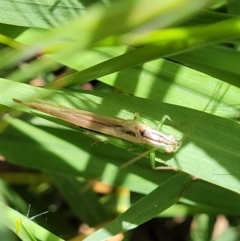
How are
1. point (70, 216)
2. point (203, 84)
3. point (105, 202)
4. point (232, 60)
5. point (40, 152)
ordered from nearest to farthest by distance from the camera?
point (232, 60) → point (203, 84) → point (40, 152) → point (105, 202) → point (70, 216)

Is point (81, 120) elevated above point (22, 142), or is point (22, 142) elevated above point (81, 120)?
point (81, 120)

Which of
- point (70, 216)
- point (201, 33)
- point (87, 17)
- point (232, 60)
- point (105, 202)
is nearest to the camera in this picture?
point (87, 17)

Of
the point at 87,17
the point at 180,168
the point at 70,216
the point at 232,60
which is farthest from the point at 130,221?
the point at 87,17

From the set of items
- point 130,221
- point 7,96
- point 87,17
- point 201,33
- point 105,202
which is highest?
point 87,17

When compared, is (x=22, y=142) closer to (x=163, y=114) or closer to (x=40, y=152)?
(x=40, y=152)

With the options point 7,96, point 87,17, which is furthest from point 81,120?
point 87,17

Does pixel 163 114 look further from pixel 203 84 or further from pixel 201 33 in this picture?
pixel 201 33

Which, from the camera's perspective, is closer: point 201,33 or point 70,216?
point 201,33
